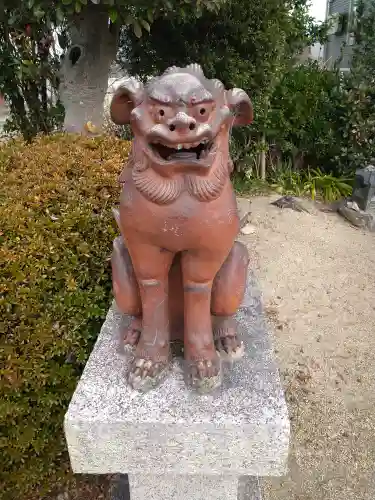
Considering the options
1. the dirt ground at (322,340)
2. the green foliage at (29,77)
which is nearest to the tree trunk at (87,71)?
the green foliage at (29,77)

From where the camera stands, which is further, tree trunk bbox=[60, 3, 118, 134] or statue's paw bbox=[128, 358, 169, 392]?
tree trunk bbox=[60, 3, 118, 134]

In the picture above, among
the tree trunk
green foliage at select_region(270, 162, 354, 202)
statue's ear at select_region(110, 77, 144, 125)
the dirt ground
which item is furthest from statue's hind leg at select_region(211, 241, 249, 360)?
green foliage at select_region(270, 162, 354, 202)

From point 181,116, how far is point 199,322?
526mm

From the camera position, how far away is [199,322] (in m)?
1.16

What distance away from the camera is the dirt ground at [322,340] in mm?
1952

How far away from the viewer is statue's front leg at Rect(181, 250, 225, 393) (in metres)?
1.11

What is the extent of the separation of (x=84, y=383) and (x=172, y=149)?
0.65 meters

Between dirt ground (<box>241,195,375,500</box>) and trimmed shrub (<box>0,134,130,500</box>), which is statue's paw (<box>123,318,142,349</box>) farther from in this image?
dirt ground (<box>241,195,375,500</box>)

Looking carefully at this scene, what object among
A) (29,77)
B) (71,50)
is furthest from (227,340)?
(29,77)

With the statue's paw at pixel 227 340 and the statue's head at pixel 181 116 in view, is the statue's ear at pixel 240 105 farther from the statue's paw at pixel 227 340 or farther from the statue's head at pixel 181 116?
the statue's paw at pixel 227 340

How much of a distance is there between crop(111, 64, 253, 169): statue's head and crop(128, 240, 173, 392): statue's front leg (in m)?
0.25

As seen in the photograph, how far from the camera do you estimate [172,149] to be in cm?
102

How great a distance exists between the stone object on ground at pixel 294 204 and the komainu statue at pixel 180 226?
328 cm

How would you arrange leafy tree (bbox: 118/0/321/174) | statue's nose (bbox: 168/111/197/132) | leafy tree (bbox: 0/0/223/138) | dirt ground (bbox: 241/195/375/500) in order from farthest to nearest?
1. leafy tree (bbox: 118/0/321/174)
2. leafy tree (bbox: 0/0/223/138)
3. dirt ground (bbox: 241/195/375/500)
4. statue's nose (bbox: 168/111/197/132)
